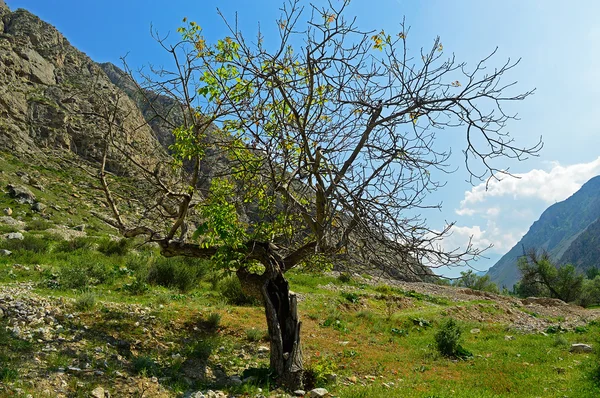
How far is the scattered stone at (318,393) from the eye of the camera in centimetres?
633

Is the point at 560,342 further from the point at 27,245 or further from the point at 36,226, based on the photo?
the point at 36,226

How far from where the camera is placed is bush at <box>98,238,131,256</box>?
1825 centimetres

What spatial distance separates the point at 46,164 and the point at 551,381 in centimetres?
5458

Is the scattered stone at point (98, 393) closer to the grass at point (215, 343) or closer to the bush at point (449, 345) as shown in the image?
the grass at point (215, 343)

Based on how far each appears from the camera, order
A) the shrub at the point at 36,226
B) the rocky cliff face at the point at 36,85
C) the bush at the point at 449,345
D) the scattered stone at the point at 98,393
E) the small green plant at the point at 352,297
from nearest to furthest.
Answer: the scattered stone at the point at 98,393, the bush at the point at 449,345, the small green plant at the point at 352,297, the shrub at the point at 36,226, the rocky cliff face at the point at 36,85

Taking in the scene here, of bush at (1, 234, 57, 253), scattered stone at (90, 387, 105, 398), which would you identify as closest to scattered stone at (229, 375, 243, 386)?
scattered stone at (90, 387, 105, 398)

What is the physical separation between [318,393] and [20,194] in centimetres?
3344

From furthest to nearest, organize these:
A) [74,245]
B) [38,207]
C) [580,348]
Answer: [38,207] → [74,245] → [580,348]

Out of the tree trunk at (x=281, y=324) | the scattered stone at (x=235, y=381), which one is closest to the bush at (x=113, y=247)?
the tree trunk at (x=281, y=324)

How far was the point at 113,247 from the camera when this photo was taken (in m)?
18.7

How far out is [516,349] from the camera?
12250 mm

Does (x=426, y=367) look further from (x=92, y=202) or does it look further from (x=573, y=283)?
(x=573, y=283)

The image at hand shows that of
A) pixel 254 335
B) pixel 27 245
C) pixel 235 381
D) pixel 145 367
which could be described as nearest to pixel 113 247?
pixel 27 245

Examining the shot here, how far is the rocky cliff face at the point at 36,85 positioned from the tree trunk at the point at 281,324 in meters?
36.2
